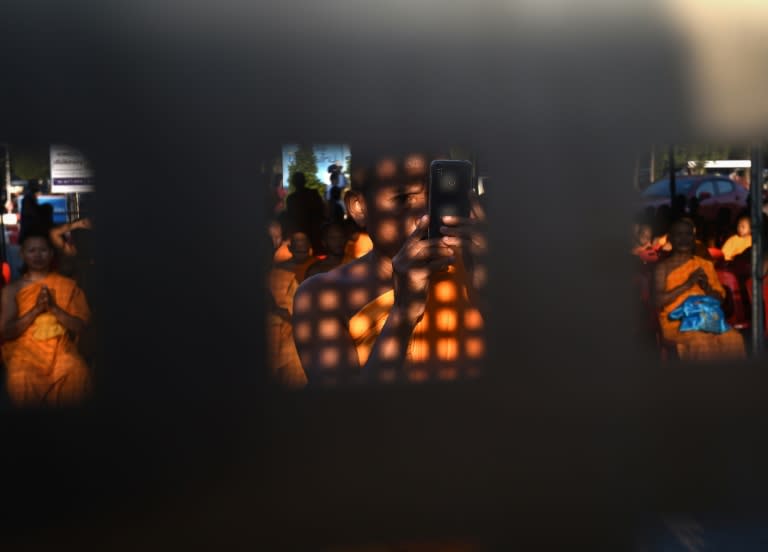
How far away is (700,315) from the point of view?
2525 millimetres

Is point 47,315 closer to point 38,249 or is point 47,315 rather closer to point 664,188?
point 38,249

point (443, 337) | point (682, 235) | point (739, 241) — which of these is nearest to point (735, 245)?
point (739, 241)

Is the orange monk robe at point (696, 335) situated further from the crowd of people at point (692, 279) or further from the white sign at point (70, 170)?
the white sign at point (70, 170)

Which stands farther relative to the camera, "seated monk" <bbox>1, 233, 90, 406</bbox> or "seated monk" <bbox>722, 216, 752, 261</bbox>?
"seated monk" <bbox>722, 216, 752, 261</bbox>

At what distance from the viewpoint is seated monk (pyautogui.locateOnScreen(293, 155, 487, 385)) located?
236 centimetres

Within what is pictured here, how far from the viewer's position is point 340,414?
2348 mm

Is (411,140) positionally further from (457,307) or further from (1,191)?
(1,191)

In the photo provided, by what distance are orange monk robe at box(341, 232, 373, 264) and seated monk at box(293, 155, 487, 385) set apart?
0.06 feet

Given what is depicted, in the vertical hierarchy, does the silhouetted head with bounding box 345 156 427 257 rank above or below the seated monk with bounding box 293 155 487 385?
above

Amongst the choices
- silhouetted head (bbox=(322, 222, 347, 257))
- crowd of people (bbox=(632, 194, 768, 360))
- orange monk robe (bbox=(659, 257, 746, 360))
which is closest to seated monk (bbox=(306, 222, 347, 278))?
silhouetted head (bbox=(322, 222, 347, 257))

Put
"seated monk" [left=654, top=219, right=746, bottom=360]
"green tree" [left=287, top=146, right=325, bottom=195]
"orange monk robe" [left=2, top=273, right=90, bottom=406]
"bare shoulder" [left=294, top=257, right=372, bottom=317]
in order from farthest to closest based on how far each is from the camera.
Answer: "seated monk" [left=654, top=219, right=746, bottom=360], "bare shoulder" [left=294, top=257, right=372, bottom=317], "green tree" [left=287, top=146, right=325, bottom=195], "orange monk robe" [left=2, top=273, right=90, bottom=406]

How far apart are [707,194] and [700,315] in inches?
13.7

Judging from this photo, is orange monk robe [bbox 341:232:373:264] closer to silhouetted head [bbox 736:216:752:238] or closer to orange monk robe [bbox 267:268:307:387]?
orange monk robe [bbox 267:268:307:387]

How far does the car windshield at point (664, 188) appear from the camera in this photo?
2438 mm
